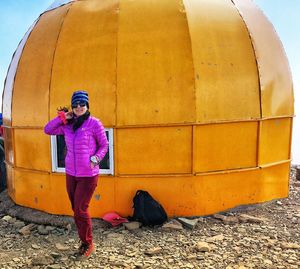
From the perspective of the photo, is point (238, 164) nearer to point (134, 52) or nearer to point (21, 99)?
point (134, 52)

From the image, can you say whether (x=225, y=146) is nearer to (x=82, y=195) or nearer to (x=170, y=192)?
(x=170, y=192)

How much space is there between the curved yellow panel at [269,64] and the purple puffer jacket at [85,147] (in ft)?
12.3

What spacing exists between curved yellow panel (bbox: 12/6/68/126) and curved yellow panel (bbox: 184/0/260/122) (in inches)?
116

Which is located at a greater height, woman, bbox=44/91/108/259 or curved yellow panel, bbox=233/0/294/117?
curved yellow panel, bbox=233/0/294/117

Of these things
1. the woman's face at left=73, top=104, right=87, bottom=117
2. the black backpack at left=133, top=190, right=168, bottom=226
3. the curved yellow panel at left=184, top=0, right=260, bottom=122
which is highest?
the curved yellow panel at left=184, top=0, right=260, bottom=122

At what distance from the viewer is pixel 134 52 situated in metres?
Result: 6.16

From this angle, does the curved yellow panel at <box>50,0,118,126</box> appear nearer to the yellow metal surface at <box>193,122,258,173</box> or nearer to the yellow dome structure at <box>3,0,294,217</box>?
the yellow dome structure at <box>3,0,294,217</box>

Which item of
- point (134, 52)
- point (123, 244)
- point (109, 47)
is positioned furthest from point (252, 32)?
point (123, 244)

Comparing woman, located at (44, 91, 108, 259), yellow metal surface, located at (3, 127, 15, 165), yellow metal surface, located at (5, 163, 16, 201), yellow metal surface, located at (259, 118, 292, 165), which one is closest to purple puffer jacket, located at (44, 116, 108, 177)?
woman, located at (44, 91, 108, 259)

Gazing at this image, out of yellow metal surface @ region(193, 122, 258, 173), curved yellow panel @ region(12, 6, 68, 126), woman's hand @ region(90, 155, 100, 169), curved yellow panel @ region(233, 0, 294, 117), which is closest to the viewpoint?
woman's hand @ region(90, 155, 100, 169)

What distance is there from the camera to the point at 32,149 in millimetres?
6934

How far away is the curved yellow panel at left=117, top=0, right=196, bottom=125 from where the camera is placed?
20.0 ft

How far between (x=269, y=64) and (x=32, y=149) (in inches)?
215

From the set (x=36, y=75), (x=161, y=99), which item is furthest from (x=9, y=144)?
(x=161, y=99)
